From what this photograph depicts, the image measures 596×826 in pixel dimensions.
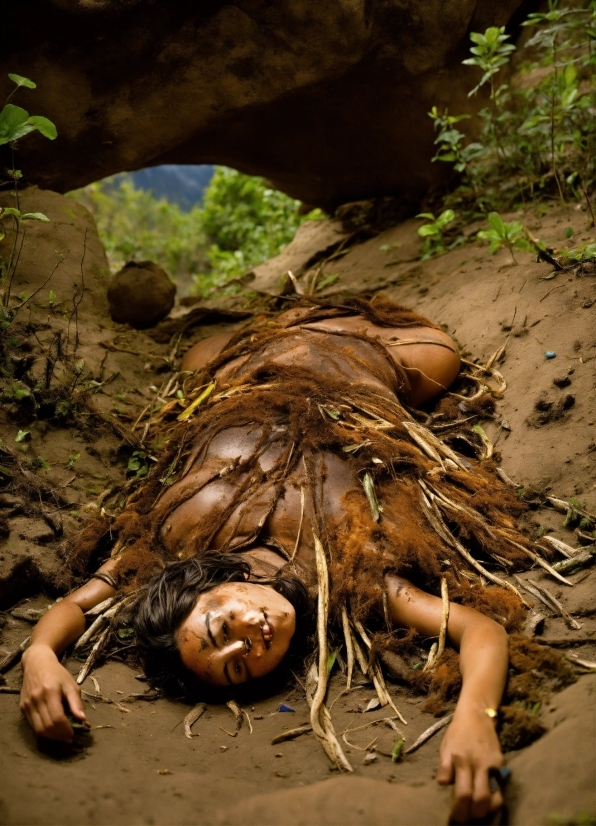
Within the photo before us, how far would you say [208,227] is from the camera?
27.1 ft

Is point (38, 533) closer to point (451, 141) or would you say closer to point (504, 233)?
point (504, 233)

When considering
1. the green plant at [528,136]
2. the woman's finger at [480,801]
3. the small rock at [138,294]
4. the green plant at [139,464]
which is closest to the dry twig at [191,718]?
the woman's finger at [480,801]

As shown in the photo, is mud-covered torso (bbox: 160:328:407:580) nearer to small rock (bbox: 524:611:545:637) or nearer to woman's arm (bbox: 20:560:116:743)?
woman's arm (bbox: 20:560:116:743)

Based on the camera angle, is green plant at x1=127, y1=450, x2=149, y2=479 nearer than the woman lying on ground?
No

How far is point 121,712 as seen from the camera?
6.91 ft

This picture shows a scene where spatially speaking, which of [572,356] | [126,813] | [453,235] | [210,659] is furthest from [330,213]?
[126,813]

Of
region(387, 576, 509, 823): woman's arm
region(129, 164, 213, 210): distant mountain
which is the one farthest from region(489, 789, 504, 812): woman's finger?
region(129, 164, 213, 210): distant mountain

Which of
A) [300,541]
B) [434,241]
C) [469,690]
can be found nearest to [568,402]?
[300,541]

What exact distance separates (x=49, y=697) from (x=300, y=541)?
100cm

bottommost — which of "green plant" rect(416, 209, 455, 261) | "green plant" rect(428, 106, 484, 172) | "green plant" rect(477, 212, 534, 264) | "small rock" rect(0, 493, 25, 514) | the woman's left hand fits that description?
"small rock" rect(0, 493, 25, 514)

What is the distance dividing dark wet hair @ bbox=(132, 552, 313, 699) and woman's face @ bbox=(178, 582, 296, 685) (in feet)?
0.17

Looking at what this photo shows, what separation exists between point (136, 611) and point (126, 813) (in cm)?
93

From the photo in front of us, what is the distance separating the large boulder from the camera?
352 cm

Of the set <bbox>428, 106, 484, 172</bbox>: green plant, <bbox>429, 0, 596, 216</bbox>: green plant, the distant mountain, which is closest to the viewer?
<bbox>429, 0, 596, 216</bbox>: green plant
